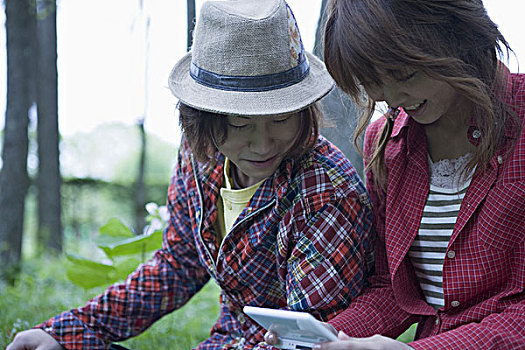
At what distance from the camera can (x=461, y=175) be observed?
162cm

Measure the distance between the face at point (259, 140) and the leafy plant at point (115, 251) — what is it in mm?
987

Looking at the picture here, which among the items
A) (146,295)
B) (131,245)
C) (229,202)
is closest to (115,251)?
(131,245)

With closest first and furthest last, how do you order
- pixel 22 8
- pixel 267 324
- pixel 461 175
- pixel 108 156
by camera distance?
pixel 267 324 → pixel 461 175 → pixel 22 8 → pixel 108 156

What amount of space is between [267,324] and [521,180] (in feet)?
2.35

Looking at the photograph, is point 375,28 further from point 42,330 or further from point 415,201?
point 42,330

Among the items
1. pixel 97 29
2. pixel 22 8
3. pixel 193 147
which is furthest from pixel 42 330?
pixel 97 29

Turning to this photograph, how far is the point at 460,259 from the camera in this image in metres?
1.58

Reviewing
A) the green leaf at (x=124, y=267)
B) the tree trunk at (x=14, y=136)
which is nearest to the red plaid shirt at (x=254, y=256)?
the green leaf at (x=124, y=267)

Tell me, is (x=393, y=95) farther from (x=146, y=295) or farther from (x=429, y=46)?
(x=146, y=295)

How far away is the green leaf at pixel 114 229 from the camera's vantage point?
108 inches

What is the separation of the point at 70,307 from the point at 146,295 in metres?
1.25

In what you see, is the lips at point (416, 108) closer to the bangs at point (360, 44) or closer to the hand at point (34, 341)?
the bangs at point (360, 44)

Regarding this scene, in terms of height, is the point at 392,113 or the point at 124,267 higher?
the point at 392,113

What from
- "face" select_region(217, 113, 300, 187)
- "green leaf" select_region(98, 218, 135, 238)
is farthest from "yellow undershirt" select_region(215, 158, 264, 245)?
"green leaf" select_region(98, 218, 135, 238)
